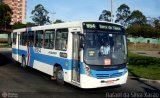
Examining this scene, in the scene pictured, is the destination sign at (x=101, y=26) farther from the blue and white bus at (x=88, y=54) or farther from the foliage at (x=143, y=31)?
the foliage at (x=143, y=31)

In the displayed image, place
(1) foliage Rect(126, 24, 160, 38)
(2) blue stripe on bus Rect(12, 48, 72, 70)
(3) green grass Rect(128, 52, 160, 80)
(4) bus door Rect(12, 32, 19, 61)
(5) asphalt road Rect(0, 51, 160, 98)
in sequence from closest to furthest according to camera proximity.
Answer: (5) asphalt road Rect(0, 51, 160, 98), (2) blue stripe on bus Rect(12, 48, 72, 70), (3) green grass Rect(128, 52, 160, 80), (4) bus door Rect(12, 32, 19, 61), (1) foliage Rect(126, 24, 160, 38)

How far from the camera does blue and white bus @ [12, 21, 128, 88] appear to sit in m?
11.5

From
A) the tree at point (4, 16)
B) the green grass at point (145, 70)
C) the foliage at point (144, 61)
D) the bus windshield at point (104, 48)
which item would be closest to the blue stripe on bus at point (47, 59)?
the bus windshield at point (104, 48)

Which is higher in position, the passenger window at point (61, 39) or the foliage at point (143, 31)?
the foliage at point (143, 31)

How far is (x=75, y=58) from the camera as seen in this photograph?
40.1 ft

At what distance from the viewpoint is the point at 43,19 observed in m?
117

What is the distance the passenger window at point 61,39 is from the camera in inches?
513

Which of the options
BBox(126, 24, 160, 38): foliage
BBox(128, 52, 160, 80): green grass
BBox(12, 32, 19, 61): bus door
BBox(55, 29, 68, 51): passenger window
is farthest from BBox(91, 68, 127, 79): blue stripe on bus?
BBox(126, 24, 160, 38): foliage

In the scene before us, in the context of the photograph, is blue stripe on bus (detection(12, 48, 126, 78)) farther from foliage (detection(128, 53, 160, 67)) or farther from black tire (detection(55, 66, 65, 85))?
foliage (detection(128, 53, 160, 67))

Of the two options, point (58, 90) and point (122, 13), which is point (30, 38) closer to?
point (58, 90)

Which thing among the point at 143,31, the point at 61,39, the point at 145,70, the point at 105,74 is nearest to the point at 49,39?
the point at 61,39

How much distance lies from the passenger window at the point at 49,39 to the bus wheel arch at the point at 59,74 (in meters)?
1.09

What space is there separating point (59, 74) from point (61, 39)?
1.61 m

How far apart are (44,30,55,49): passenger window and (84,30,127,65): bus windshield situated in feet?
10.4
